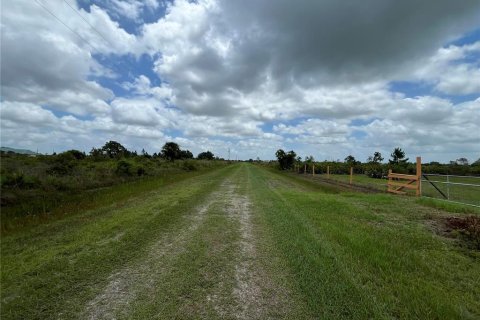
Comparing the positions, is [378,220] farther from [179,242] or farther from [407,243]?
[179,242]

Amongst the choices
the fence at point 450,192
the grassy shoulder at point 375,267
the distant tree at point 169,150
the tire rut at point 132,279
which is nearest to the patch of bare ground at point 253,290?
the grassy shoulder at point 375,267

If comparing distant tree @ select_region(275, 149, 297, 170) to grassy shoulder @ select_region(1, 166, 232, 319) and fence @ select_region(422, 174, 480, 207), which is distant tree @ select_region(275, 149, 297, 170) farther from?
grassy shoulder @ select_region(1, 166, 232, 319)

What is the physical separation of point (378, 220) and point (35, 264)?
780 centimetres

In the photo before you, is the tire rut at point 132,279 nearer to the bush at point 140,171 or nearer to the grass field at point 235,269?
the grass field at point 235,269

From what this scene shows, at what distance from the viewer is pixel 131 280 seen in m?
3.62

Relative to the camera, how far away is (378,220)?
758 centimetres

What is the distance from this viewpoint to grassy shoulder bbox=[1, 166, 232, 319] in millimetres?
3094

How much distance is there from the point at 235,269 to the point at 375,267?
214cm

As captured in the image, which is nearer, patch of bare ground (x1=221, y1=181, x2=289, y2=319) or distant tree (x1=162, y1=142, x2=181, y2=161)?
patch of bare ground (x1=221, y1=181, x2=289, y2=319)

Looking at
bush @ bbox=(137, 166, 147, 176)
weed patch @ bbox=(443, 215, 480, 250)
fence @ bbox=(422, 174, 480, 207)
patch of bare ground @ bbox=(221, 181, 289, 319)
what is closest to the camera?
patch of bare ground @ bbox=(221, 181, 289, 319)

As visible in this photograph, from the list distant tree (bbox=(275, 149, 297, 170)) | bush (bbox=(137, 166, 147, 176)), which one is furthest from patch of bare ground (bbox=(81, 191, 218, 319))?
distant tree (bbox=(275, 149, 297, 170))

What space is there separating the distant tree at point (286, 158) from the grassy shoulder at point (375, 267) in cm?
4216

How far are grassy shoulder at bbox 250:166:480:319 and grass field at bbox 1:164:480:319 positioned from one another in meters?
0.02

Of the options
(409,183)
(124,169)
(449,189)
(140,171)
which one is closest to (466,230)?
(409,183)
